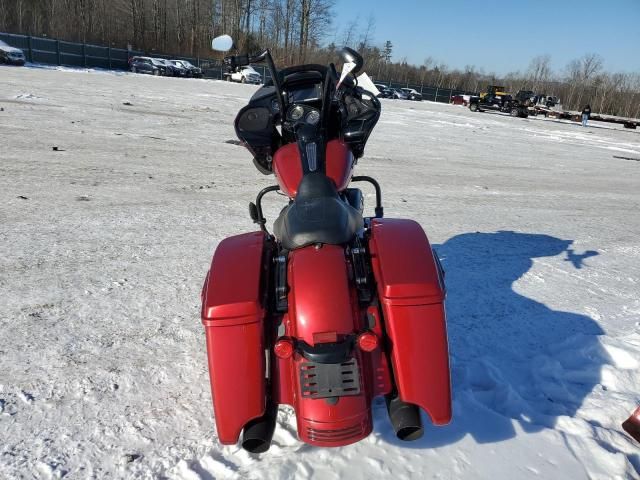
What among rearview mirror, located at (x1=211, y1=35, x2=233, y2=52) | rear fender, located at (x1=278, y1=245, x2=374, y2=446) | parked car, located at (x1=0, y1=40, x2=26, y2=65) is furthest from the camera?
parked car, located at (x1=0, y1=40, x2=26, y2=65)

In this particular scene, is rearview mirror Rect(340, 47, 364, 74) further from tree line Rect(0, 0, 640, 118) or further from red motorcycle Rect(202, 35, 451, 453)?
tree line Rect(0, 0, 640, 118)

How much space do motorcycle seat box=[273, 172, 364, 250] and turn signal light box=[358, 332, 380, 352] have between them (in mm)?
408

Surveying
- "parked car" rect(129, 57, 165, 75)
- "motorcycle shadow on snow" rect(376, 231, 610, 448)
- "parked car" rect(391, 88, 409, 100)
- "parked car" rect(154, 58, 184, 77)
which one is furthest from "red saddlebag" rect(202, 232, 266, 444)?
"parked car" rect(391, 88, 409, 100)

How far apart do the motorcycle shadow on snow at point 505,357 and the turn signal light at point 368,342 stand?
578mm

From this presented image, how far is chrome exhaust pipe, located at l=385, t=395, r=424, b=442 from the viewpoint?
168 cm

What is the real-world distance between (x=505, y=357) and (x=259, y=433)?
164cm

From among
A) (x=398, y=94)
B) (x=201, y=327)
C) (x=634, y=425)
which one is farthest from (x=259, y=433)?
(x=398, y=94)

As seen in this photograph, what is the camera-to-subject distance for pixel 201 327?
284 centimetres

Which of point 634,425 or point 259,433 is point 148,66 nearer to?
point 259,433

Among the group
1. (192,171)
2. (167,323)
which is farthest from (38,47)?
(167,323)

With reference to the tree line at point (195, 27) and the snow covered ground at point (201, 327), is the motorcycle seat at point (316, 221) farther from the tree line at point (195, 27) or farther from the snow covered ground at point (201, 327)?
the tree line at point (195, 27)

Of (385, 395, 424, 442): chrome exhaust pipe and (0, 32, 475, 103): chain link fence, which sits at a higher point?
(0, 32, 475, 103): chain link fence

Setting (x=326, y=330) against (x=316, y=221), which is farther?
(x=316, y=221)

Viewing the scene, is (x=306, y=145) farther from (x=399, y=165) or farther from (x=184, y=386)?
(x=399, y=165)
